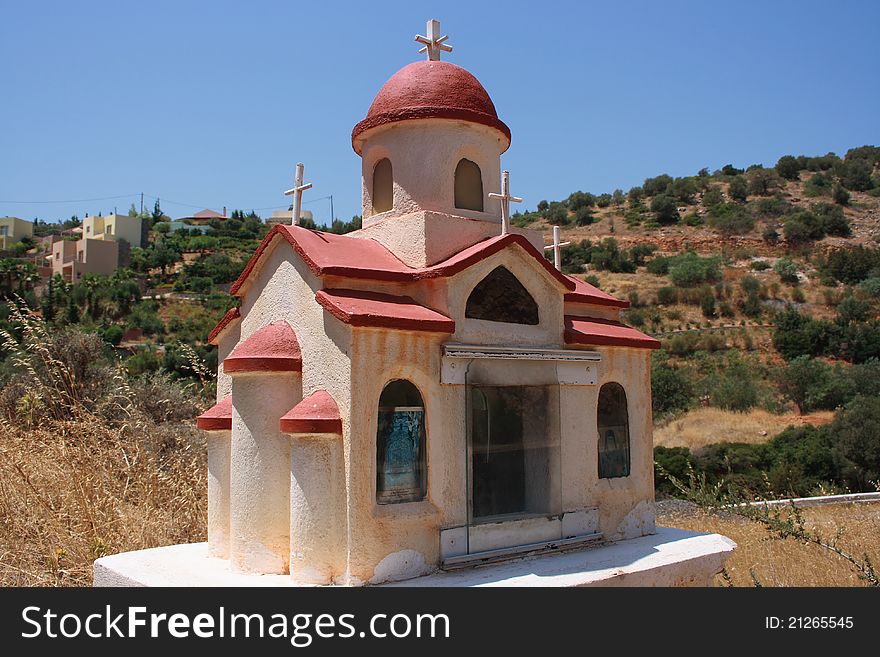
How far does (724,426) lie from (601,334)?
18.2 meters

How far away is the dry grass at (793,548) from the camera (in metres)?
7.33

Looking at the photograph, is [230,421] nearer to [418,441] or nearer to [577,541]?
[418,441]

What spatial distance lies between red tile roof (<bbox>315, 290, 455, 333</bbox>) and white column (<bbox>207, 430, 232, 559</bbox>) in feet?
6.40

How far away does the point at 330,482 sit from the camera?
18.2 ft

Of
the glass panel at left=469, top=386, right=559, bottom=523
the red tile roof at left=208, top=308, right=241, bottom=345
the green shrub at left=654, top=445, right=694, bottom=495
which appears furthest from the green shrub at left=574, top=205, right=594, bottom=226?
the red tile roof at left=208, top=308, right=241, bottom=345

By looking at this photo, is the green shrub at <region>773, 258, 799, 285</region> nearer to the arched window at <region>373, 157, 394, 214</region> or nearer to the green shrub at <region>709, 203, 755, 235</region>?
the green shrub at <region>709, 203, 755, 235</region>

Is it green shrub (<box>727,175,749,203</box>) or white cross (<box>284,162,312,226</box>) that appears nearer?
white cross (<box>284,162,312,226</box>)

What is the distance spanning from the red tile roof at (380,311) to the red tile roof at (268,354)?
0.54 metres

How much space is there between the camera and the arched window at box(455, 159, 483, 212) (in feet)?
25.0

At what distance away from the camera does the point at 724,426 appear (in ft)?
77.3

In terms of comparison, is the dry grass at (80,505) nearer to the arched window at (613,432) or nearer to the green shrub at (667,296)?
the arched window at (613,432)

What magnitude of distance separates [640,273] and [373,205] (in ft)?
120

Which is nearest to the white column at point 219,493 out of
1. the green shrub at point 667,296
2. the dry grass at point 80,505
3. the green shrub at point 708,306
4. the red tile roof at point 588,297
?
the dry grass at point 80,505
